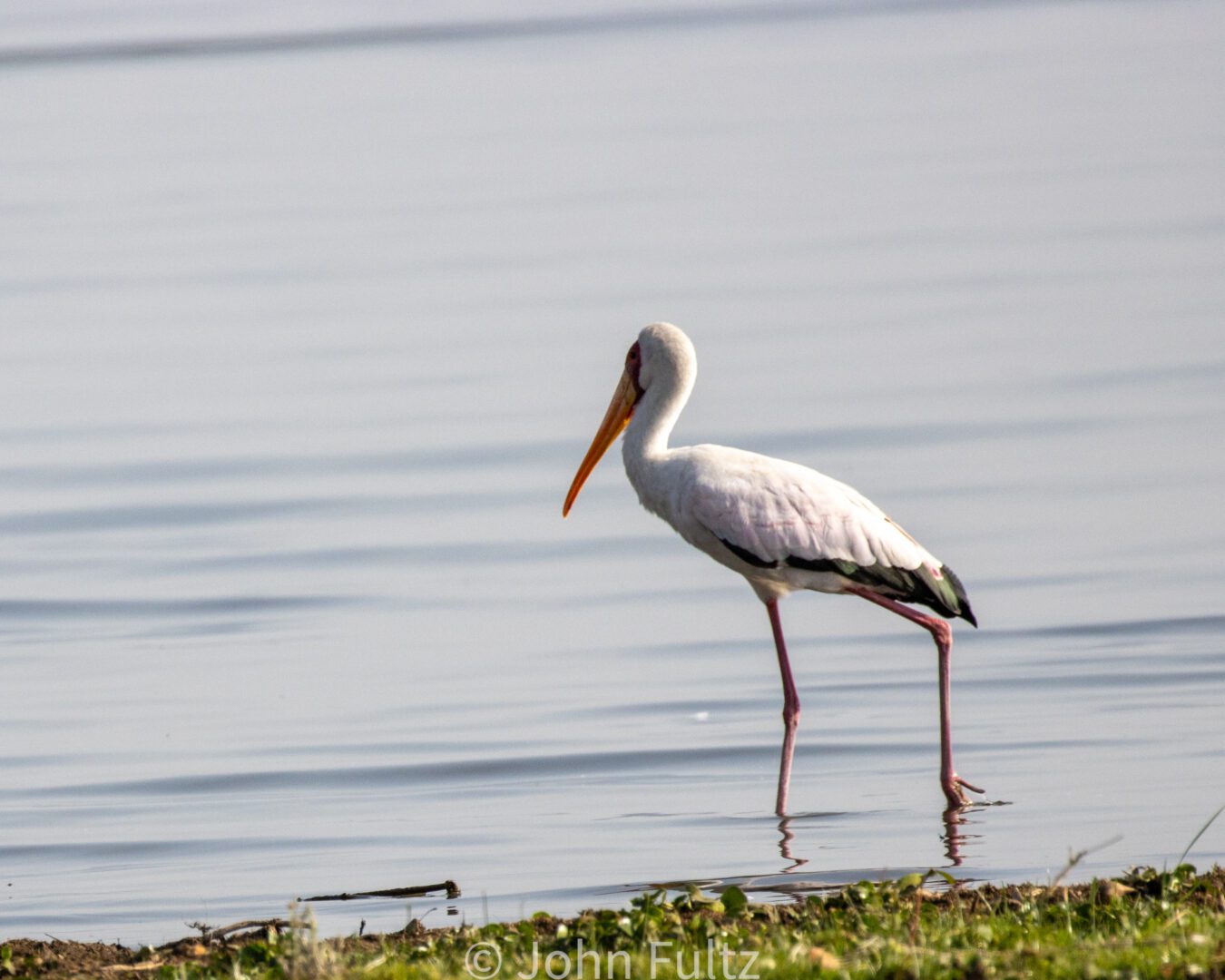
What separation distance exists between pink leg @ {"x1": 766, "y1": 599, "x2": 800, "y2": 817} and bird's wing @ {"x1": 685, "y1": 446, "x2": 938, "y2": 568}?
429 millimetres

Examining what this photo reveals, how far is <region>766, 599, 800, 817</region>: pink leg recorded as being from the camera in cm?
898

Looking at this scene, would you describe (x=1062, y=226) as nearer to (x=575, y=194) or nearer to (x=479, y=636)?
(x=575, y=194)

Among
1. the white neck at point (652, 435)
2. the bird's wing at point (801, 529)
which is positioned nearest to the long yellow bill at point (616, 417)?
the white neck at point (652, 435)

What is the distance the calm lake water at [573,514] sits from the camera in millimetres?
8781

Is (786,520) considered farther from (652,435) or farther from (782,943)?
(782,943)

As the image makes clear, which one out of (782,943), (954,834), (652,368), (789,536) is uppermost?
(652,368)

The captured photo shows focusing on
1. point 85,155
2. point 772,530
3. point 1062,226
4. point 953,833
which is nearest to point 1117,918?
point 953,833

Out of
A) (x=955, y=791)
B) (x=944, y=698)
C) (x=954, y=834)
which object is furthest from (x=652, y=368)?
(x=954, y=834)

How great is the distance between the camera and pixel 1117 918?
19.9 feet

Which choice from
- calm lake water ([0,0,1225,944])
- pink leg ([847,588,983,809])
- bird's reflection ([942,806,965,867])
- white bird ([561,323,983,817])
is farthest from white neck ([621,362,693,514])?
bird's reflection ([942,806,965,867])

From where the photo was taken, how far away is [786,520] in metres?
9.28

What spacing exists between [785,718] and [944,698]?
67cm

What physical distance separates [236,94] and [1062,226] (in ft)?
77.3

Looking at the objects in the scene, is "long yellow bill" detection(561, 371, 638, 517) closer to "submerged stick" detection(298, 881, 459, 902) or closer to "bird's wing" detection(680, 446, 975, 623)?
"bird's wing" detection(680, 446, 975, 623)
